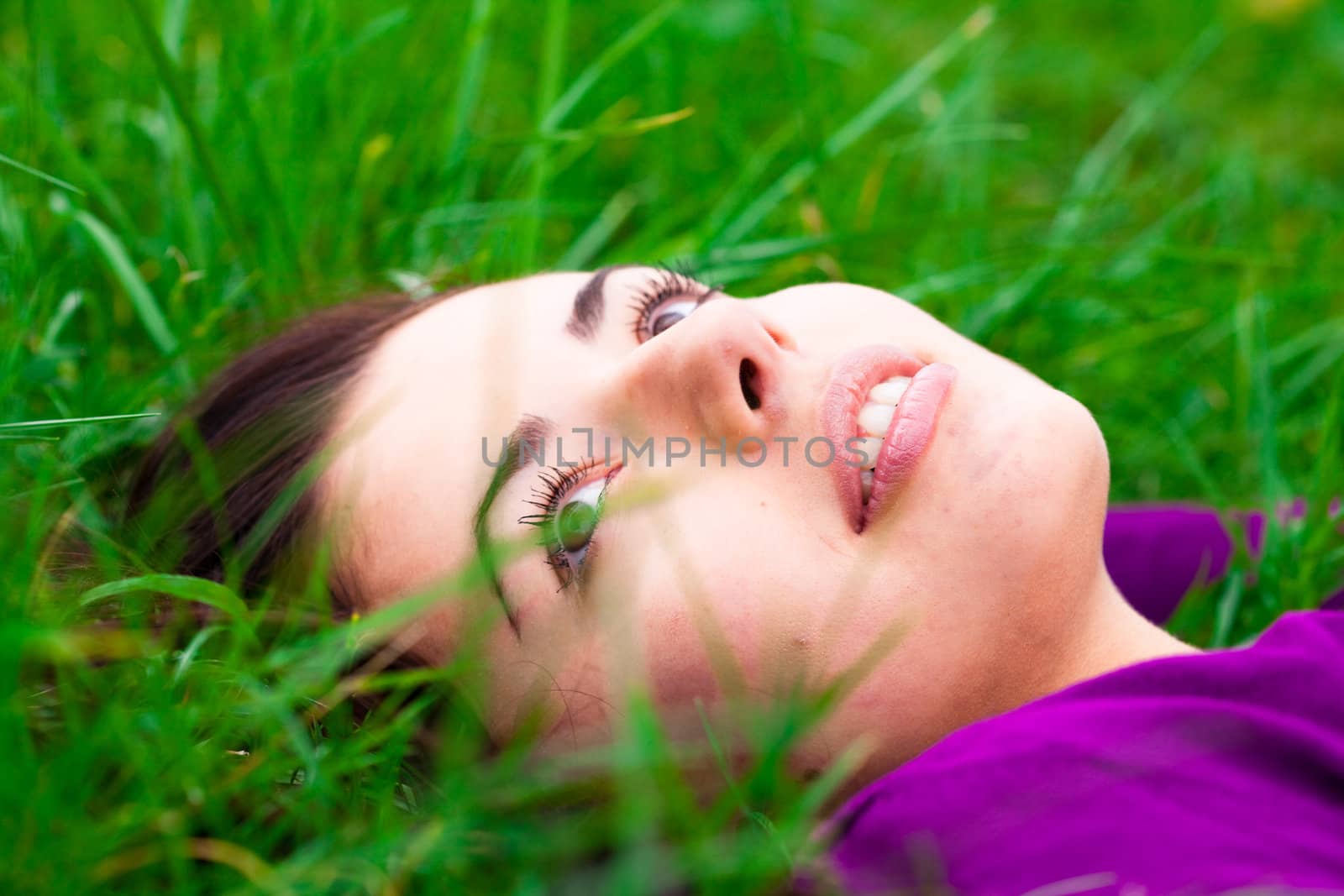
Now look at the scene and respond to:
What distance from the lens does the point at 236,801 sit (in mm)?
1126

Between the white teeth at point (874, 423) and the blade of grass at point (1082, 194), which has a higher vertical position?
the blade of grass at point (1082, 194)

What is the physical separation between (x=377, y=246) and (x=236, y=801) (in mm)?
1359

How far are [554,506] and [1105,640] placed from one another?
73 cm

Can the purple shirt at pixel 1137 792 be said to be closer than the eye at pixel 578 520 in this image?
Yes

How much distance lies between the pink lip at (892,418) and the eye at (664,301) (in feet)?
0.82

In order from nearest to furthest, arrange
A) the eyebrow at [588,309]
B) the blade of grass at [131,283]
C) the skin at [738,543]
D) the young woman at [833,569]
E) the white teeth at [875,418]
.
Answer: the young woman at [833,569]
the skin at [738,543]
the white teeth at [875,418]
the eyebrow at [588,309]
the blade of grass at [131,283]

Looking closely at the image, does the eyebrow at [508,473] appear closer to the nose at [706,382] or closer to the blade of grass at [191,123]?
the nose at [706,382]

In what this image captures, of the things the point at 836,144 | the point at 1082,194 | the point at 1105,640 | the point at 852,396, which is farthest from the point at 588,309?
the point at 1082,194

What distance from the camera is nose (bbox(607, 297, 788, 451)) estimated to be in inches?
53.8

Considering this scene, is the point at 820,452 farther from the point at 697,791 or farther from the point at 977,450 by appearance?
the point at 697,791

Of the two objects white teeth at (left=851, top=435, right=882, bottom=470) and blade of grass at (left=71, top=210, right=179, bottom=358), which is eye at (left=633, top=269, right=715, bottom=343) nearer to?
white teeth at (left=851, top=435, right=882, bottom=470)

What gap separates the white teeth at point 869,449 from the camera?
4.55 ft

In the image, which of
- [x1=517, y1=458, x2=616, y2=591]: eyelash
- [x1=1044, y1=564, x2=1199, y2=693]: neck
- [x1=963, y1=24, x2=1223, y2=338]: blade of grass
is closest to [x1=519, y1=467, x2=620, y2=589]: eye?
[x1=517, y1=458, x2=616, y2=591]: eyelash

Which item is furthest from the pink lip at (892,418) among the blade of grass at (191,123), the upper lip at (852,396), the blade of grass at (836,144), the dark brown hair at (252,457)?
the blade of grass at (191,123)
